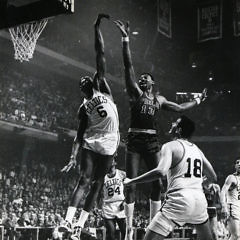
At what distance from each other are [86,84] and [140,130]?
1.17 metres

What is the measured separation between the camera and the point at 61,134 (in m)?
21.6

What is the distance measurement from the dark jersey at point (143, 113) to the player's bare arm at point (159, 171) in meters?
1.86

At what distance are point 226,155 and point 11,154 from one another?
15283mm

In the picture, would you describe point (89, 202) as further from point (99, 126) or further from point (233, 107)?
point (233, 107)

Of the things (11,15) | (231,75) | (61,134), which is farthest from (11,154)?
(231,75)

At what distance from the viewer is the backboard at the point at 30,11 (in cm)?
556

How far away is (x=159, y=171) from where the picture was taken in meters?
5.29

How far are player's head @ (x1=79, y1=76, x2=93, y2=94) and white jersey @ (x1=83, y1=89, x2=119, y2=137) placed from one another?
0.40 ft

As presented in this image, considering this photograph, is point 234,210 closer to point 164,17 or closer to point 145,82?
point 145,82

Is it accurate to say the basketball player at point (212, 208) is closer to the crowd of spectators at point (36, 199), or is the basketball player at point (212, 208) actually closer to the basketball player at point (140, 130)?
the basketball player at point (140, 130)

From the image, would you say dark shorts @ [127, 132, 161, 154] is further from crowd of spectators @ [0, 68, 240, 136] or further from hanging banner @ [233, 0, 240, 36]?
crowd of spectators @ [0, 68, 240, 136]

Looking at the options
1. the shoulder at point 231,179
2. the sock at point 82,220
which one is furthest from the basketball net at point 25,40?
the sock at point 82,220

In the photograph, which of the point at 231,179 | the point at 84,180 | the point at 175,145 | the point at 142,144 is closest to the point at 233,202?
the point at 231,179

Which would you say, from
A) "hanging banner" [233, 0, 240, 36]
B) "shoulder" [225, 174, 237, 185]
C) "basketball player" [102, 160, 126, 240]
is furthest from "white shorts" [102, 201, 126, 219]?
"hanging banner" [233, 0, 240, 36]
